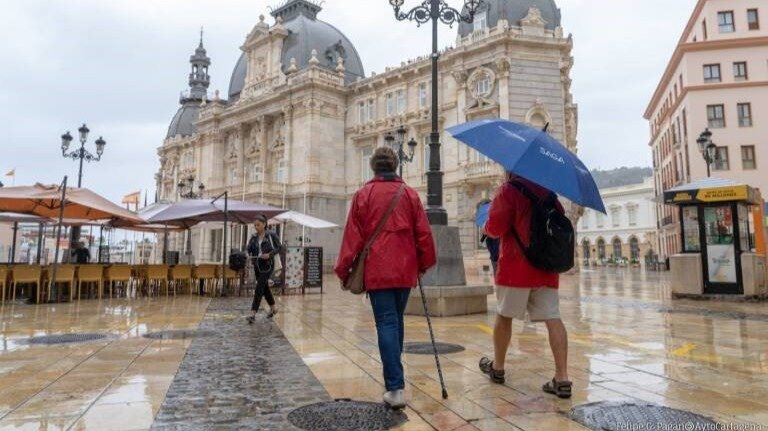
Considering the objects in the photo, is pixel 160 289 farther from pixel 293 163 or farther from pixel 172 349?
pixel 293 163

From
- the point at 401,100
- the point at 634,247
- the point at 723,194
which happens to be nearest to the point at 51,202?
the point at 723,194

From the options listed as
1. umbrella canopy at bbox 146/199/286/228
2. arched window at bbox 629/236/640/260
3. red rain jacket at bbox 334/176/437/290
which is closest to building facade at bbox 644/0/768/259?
umbrella canopy at bbox 146/199/286/228

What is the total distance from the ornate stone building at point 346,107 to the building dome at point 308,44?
0.36 feet

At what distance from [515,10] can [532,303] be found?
29.6 metres

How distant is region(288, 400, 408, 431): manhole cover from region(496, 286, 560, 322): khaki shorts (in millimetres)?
1266

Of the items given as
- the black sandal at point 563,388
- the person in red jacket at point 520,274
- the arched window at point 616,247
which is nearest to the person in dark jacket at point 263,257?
the person in red jacket at point 520,274

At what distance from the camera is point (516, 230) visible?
4.11 metres

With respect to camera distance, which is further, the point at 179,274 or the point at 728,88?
the point at 728,88

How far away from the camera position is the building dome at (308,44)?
38781 millimetres

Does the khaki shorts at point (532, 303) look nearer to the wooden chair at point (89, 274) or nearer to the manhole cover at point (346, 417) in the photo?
the manhole cover at point (346, 417)

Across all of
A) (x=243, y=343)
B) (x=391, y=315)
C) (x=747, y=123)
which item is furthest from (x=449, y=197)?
(x=391, y=315)

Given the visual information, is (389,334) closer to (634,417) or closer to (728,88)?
(634,417)

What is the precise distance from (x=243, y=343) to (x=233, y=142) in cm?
3857

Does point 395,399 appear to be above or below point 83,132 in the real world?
below
